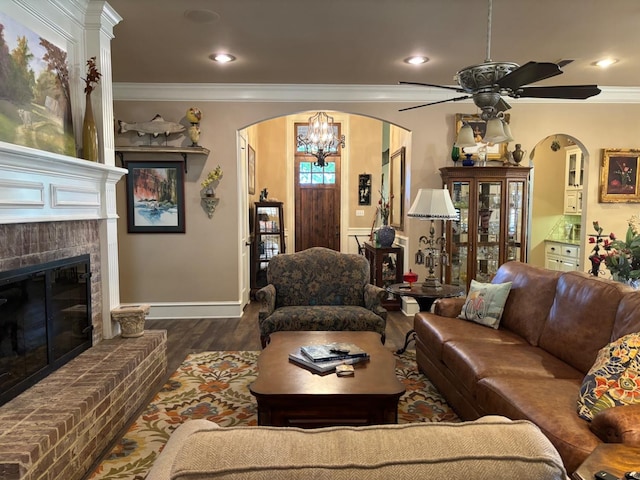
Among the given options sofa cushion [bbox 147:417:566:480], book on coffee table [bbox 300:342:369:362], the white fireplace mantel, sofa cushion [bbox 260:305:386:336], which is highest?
the white fireplace mantel

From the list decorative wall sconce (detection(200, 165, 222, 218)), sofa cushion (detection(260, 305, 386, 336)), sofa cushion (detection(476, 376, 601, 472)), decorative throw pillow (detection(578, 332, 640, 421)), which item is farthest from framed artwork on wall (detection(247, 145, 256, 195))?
decorative throw pillow (detection(578, 332, 640, 421))

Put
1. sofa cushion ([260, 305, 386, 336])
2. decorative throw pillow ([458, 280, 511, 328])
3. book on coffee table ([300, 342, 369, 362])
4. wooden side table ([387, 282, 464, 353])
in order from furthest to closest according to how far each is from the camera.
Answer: wooden side table ([387, 282, 464, 353]) → sofa cushion ([260, 305, 386, 336]) → decorative throw pillow ([458, 280, 511, 328]) → book on coffee table ([300, 342, 369, 362])

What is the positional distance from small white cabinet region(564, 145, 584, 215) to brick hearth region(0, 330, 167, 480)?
6429 millimetres

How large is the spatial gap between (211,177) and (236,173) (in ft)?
0.98

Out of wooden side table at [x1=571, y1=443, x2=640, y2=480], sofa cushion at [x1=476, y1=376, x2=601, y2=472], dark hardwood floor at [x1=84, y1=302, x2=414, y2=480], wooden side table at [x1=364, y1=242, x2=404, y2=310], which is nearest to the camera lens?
wooden side table at [x1=571, y1=443, x2=640, y2=480]

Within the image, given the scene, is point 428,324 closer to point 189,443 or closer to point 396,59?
point 396,59

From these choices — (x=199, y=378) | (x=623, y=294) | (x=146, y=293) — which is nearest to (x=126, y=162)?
(x=146, y=293)

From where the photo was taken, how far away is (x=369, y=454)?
77 centimetres

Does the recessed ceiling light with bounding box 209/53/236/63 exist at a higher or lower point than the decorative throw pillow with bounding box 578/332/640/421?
higher

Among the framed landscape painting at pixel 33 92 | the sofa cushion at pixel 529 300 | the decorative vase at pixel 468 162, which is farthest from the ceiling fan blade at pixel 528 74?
the decorative vase at pixel 468 162

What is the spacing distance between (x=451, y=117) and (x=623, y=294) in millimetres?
3366

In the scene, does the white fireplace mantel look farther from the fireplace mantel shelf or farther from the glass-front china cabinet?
the glass-front china cabinet

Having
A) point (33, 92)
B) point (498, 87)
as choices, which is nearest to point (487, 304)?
point (498, 87)

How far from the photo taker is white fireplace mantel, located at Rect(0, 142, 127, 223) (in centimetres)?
215
